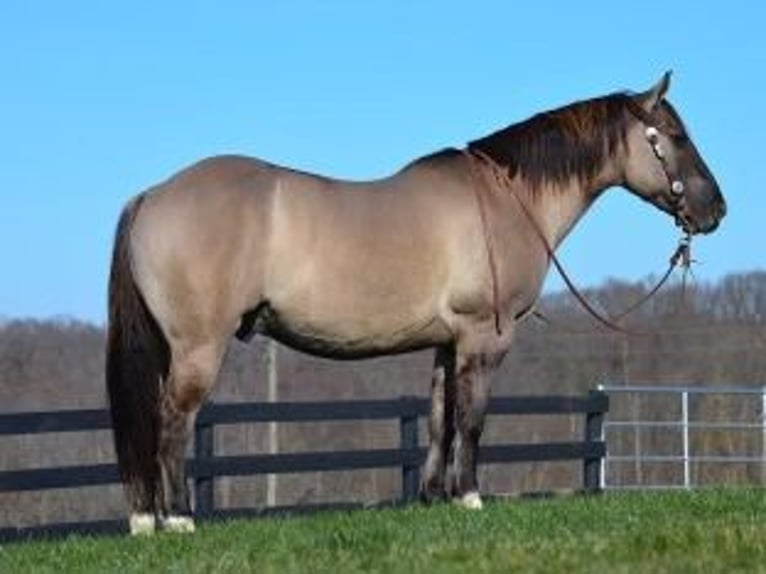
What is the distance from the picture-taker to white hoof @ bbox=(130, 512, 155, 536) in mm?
8766

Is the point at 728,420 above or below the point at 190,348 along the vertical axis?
below

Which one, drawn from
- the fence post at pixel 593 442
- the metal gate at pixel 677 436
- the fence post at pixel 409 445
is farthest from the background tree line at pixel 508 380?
the fence post at pixel 409 445

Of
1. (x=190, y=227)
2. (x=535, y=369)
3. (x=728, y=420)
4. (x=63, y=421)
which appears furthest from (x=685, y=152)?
(x=535, y=369)

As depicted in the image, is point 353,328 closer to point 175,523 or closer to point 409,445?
point 175,523

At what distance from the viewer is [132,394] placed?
8.93 metres

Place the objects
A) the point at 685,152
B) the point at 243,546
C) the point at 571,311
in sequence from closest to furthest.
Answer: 1. the point at 243,546
2. the point at 685,152
3. the point at 571,311

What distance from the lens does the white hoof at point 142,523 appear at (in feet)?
28.8

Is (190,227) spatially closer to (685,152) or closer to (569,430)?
(685,152)

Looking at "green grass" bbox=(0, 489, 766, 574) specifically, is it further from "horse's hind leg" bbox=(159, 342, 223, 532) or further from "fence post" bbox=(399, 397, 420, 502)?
"fence post" bbox=(399, 397, 420, 502)

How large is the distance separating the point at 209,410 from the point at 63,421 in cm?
132

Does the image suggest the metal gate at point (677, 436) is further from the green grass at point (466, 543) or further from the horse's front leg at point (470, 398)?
the green grass at point (466, 543)

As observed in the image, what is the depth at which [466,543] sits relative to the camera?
7168 millimetres

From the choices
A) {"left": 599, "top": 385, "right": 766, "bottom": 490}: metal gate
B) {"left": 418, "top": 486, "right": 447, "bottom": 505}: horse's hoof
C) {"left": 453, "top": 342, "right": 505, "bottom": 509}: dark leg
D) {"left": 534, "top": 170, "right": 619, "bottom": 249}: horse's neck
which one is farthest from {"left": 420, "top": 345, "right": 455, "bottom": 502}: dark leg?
{"left": 599, "top": 385, "right": 766, "bottom": 490}: metal gate

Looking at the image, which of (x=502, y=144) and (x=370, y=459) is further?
(x=370, y=459)
